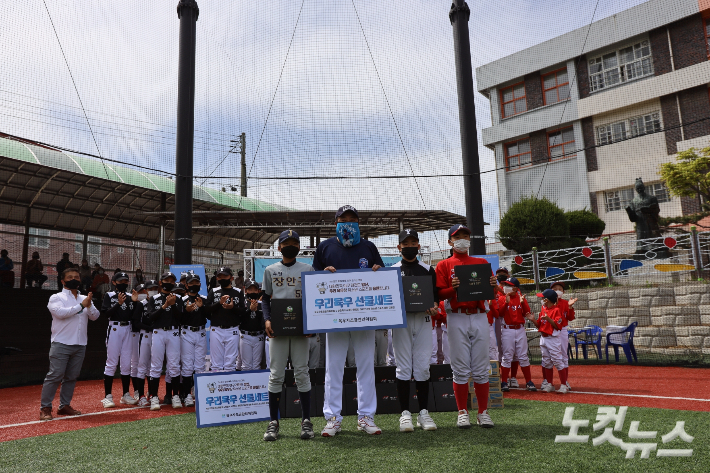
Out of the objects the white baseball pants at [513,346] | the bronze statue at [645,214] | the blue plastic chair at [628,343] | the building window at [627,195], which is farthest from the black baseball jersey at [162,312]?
the building window at [627,195]

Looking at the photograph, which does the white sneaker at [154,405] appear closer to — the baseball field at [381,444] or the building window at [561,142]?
the baseball field at [381,444]

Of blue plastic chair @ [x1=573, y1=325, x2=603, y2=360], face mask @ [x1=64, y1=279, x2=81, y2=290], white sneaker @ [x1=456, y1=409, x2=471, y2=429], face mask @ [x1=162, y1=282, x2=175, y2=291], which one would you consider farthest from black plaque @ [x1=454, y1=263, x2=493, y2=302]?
blue plastic chair @ [x1=573, y1=325, x2=603, y2=360]

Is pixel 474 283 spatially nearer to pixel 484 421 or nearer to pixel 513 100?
pixel 484 421

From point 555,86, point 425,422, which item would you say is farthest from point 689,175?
point 425,422

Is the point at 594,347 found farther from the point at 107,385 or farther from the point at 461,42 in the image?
the point at 107,385

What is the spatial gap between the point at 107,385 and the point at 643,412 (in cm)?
804

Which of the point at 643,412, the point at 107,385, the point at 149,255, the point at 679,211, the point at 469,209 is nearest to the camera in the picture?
the point at 643,412

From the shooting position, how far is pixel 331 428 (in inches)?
193

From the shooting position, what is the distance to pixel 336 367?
201 inches

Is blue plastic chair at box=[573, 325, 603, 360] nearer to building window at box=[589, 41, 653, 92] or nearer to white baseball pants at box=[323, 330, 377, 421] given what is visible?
white baseball pants at box=[323, 330, 377, 421]

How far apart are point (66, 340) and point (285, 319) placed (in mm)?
4286

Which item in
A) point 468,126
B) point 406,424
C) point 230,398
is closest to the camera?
point 406,424

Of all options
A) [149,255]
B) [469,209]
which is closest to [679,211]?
[469,209]

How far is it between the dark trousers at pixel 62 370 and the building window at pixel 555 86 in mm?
26386
